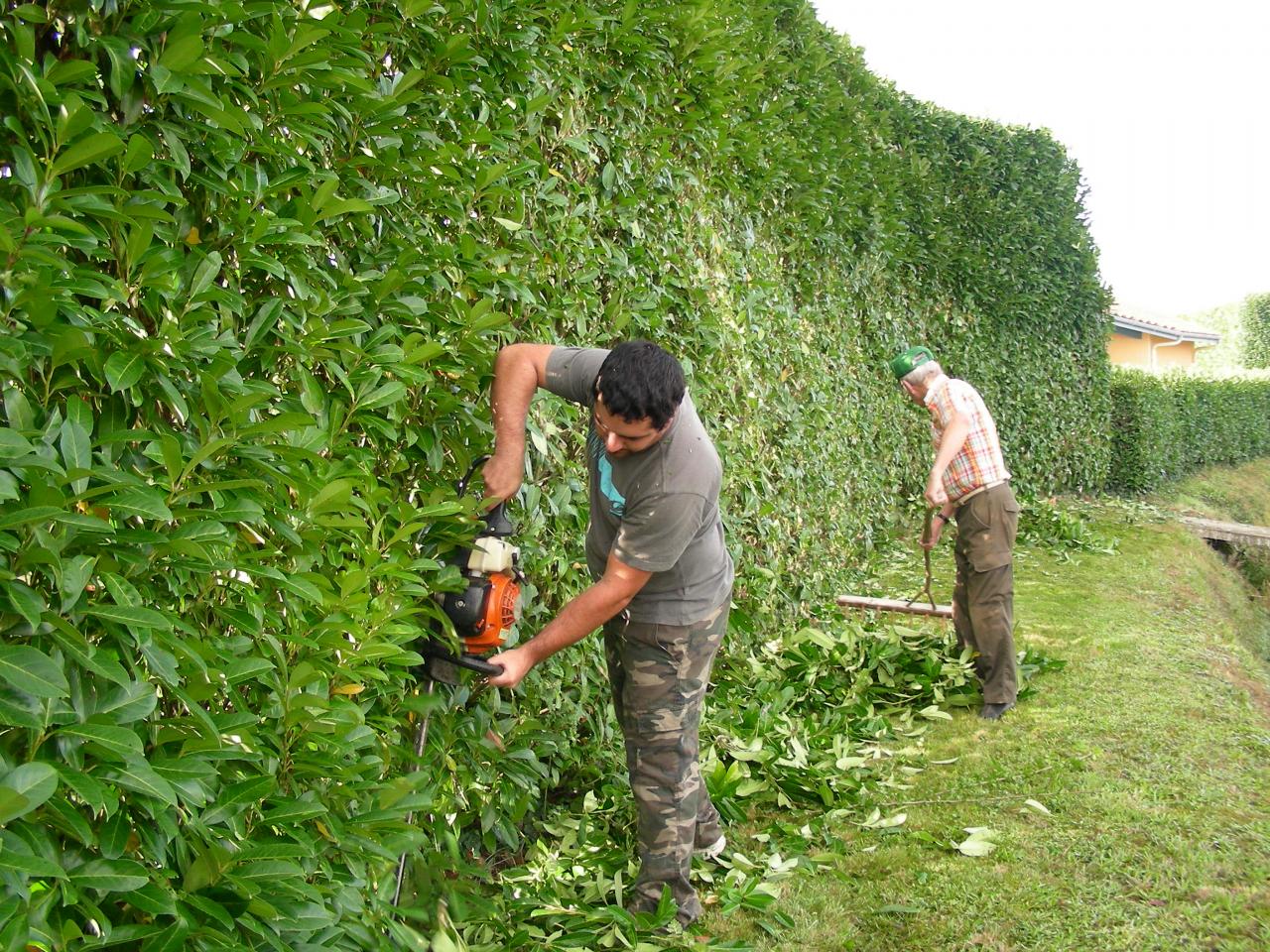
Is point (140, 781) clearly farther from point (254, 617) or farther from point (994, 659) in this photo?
point (994, 659)

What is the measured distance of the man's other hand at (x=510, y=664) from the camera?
2.79 metres

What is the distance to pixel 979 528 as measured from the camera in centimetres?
576

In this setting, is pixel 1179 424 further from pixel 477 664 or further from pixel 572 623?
pixel 477 664

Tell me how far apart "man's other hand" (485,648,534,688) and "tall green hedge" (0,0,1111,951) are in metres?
0.21

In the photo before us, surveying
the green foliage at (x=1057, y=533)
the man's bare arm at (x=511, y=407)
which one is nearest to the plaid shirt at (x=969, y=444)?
the man's bare arm at (x=511, y=407)

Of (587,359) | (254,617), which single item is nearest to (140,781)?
(254,617)

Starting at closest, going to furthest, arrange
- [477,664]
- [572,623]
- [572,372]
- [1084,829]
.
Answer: [477,664] < [572,623] < [572,372] < [1084,829]

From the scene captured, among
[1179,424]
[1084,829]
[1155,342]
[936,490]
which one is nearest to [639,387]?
[1084,829]

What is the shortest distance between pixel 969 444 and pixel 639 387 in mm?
3661

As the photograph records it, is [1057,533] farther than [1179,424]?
No

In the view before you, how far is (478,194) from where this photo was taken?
2914mm

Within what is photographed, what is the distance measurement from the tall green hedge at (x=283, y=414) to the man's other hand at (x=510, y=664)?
0.69ft

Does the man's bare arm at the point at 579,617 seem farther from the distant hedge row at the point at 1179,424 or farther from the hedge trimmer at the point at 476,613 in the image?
the distant hedge row at the point at 1179,424

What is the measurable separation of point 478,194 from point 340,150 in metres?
0.64
